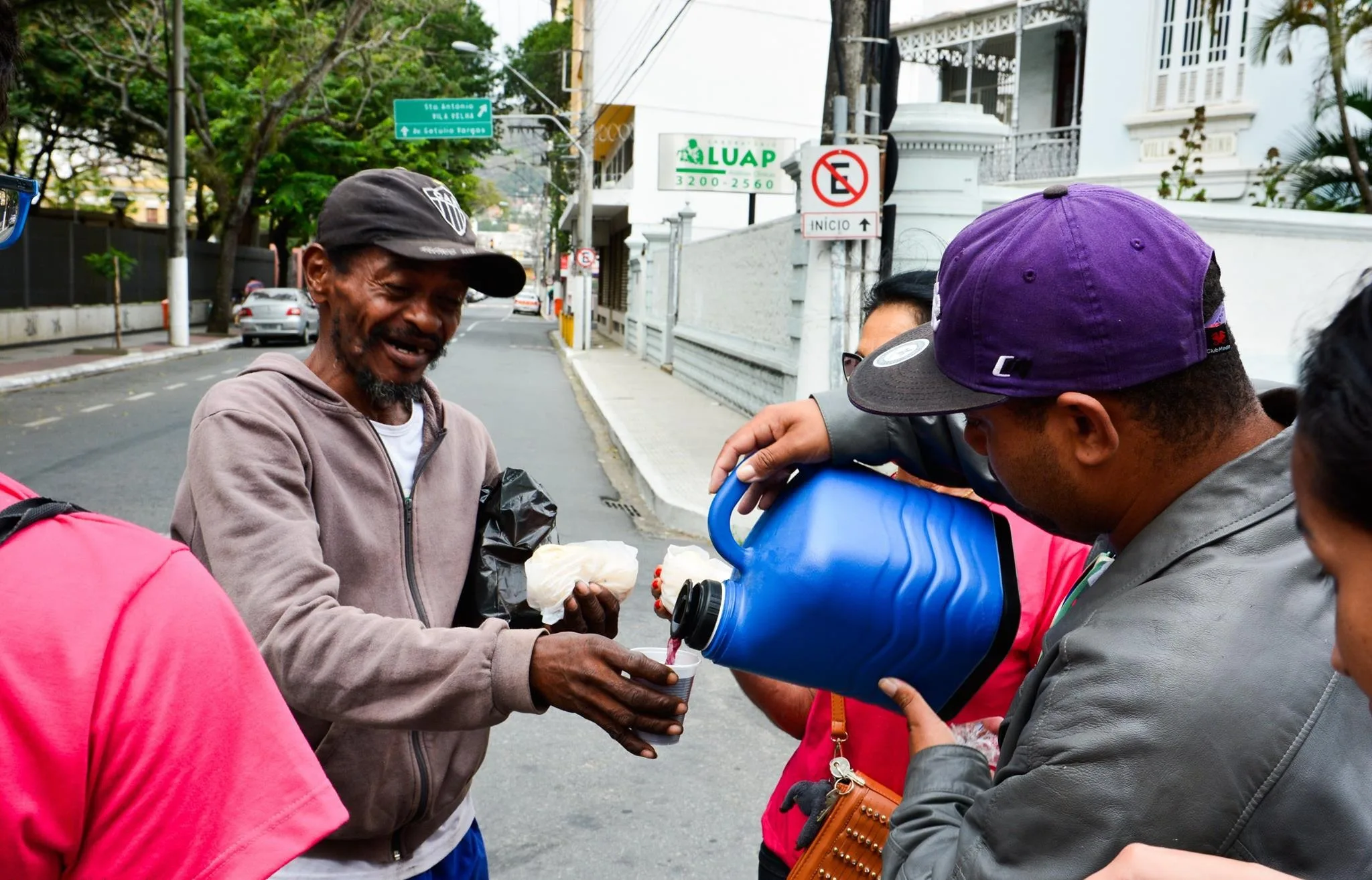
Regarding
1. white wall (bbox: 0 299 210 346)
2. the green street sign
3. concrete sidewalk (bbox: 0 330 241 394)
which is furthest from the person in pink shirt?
the green street sign

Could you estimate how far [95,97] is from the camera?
26656 mm

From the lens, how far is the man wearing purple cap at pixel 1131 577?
0.92 metres

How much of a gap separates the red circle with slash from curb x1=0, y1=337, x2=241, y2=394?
12.1 meters

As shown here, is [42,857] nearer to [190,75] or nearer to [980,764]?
[980,764]

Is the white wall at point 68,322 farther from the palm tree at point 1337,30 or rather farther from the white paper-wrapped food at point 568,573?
the white paper-wrapped food at point 568,573

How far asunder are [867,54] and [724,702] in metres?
5.21

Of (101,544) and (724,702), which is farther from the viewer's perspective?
(724,702)

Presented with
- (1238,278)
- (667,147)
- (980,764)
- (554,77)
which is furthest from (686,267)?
(554,77)

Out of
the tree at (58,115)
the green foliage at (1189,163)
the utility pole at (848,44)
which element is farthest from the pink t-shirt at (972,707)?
the tree at (58,115)

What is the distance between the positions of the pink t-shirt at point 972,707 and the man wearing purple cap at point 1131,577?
0.42m

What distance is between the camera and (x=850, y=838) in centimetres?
158

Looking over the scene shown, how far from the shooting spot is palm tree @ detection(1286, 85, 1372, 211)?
39.6 feet

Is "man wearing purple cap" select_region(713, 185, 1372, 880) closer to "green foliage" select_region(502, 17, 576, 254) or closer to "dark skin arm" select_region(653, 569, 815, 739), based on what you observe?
"dark skin arm" select_region(653, 569, 815, 739)

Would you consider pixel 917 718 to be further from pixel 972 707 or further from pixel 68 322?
pixel 68 322
